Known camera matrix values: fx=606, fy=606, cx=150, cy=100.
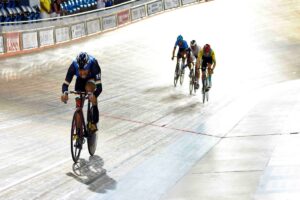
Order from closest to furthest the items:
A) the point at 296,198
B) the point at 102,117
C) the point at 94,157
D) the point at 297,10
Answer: the point at 296,198, the point at 94,157, the point at 102,117, the point at 297,10

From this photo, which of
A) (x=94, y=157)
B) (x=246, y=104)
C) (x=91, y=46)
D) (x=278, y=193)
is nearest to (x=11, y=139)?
(x=94, y=157)

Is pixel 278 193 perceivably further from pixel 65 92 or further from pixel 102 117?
pixel 102 117

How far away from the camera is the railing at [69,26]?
2409 centimetres

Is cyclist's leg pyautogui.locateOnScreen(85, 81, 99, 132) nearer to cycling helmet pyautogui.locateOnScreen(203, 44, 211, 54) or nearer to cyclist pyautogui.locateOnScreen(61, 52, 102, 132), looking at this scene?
cyclist pyautogui.locateOnScreen(61, 52, 102, 132)

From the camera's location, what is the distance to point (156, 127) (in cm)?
1277

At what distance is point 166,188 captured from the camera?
820 centimetres

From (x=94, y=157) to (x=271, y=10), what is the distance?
26.7 m

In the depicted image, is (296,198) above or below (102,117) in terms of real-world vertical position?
above

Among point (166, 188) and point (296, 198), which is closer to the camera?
A: point (296, 198)

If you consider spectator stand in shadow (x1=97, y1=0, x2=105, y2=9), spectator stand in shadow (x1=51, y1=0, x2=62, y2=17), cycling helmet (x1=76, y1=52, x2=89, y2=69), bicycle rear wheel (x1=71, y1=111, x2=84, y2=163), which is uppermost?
cycling helmet (x1=76, y1=52, x2=89, y2=69)

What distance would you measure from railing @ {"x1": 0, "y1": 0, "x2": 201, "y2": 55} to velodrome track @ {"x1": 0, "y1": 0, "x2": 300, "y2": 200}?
30.7 inches

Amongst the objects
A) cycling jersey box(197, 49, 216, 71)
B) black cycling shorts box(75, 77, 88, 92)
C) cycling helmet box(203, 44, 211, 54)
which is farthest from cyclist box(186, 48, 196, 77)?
black cycling shorts box(75, 77, 88, 92)

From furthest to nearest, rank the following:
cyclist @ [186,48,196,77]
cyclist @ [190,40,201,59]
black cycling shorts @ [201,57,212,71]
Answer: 1. cyclist @ [186,48,196,77]
2. cyclist @ [190,40,201,59]
3. black cycling shorts @ [201,57,212,71]

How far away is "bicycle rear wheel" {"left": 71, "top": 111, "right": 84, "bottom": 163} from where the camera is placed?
29.9ft
